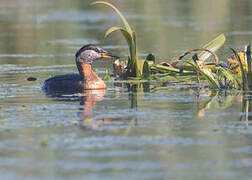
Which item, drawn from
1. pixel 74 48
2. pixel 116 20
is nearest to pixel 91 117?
pixel 74 48

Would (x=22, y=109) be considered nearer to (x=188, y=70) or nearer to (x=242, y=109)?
(x=242, y=109)

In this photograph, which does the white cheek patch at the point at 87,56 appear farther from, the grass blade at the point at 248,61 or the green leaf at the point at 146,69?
the grass blade at the point at 248,61

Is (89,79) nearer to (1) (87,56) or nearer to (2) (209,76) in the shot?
(1) (87,56)

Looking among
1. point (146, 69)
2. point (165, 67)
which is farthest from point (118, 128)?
point (165, 67)

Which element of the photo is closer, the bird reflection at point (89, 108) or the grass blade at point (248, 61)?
the bird reflection at point (89, 108)

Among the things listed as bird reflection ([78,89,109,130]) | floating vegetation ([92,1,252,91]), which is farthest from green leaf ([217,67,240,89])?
bird reflection ([78,89,109,130])

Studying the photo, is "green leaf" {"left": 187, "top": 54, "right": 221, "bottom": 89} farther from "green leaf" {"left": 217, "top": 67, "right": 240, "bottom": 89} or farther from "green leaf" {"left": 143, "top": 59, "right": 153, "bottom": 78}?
"green leaf" {"left": 143, "top": 59, "right": 153, "bottom": 78}

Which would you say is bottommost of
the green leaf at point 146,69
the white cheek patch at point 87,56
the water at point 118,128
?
the water at point 118,128

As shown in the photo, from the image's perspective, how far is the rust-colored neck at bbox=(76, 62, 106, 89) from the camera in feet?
38.5

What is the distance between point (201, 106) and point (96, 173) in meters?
3.68

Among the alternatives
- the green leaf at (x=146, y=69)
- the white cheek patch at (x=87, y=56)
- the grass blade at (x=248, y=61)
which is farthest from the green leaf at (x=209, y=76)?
the white cheek patch at (x=87, y=56)

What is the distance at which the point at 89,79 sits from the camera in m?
11.9

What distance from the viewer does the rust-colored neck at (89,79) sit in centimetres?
1175

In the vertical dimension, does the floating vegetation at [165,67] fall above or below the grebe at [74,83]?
above
